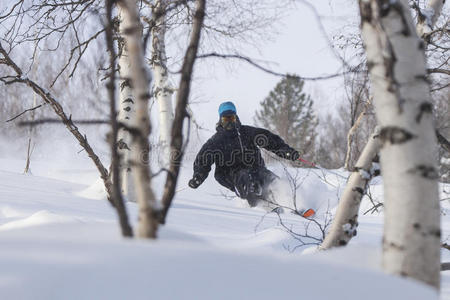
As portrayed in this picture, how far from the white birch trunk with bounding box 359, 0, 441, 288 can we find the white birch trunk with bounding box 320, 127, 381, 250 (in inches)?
40.2

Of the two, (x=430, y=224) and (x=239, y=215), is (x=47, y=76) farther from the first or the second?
(x=430, y=224)

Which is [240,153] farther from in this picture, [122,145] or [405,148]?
[405,148]

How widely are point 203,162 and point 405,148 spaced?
480 centimetres

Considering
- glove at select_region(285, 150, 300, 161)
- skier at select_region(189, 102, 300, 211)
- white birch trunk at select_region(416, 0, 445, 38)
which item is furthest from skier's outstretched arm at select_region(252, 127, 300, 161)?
white birch trunk at select_region(416, 0, 445, 38)

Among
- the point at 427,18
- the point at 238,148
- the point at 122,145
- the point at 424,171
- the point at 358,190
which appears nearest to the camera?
the point at 424,171

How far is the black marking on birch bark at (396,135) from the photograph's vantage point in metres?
1.14

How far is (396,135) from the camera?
45.2 inches

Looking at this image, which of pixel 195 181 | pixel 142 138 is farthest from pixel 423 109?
pixel 195 181

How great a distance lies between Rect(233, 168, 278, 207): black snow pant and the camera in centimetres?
589

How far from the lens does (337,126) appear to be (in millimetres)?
34594

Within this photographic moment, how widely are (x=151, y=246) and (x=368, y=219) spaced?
6.16 metres

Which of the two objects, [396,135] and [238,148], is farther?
[238,148]

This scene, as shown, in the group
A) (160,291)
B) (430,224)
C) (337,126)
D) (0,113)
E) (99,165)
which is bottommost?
(160,291)

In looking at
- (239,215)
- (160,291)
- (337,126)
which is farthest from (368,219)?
(337,126)
